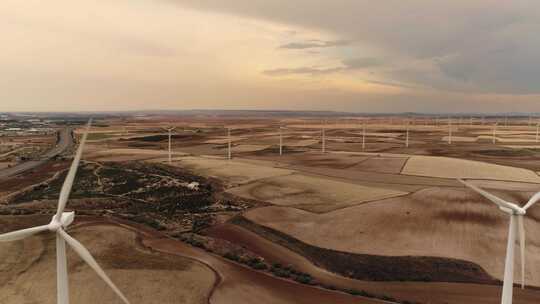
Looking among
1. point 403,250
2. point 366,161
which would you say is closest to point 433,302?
point 403,250

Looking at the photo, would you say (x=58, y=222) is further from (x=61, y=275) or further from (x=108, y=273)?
(x=108, y=273)

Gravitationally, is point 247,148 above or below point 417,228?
above

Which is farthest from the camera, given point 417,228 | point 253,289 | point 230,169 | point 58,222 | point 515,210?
point 230,169

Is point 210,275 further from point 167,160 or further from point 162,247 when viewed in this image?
point 167,160

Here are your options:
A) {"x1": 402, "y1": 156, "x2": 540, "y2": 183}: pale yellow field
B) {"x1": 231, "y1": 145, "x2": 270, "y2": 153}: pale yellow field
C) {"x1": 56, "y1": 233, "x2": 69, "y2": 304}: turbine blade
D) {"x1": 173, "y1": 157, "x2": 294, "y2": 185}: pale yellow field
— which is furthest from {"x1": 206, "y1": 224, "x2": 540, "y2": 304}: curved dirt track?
{"x1": 231, "y1": 145, "x2": 270, "y2": 153}: pale yellow field

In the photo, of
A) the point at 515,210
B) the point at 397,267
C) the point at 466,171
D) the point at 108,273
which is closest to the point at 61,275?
the point at 108,273

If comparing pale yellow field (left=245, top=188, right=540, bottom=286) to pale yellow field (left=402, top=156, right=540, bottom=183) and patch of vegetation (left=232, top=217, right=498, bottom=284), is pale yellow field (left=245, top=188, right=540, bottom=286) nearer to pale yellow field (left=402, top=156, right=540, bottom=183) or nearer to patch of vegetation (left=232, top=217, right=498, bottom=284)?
patch of vegetation (left=232, top=217, right=498, bottom=284)
